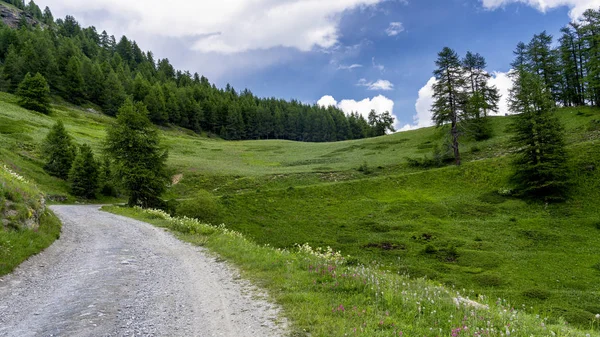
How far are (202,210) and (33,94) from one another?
8949 cm

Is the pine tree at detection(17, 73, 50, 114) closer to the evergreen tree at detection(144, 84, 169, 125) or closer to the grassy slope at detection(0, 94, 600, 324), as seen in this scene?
the grassy slope at detection(0, 94, 600, 324)

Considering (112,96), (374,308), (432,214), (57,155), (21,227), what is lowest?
(432,214)

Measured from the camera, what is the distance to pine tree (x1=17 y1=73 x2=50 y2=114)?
9375 cm

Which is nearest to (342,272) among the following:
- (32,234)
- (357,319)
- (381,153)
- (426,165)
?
(357,319)

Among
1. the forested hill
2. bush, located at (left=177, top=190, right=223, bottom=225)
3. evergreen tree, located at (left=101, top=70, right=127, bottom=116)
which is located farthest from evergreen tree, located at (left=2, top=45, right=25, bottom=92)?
bush, located at (left=177, top=190, right=223, bottom=225)

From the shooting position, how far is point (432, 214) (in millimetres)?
40594

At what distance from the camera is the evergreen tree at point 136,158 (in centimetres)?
4009

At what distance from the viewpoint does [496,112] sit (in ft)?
274

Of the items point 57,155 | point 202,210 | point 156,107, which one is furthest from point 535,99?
point 156,107

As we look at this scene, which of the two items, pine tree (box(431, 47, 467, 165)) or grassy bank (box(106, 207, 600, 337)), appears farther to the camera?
pine tree (box(431, 47, 467, 165))

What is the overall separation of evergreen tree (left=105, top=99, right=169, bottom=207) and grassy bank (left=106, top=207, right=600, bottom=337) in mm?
33349

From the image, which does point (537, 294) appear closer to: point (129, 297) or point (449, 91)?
point (129, 297)

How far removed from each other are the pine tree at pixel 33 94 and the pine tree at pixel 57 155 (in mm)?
49200

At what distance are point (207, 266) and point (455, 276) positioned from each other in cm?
1843
